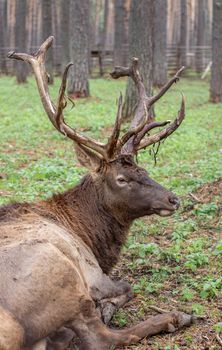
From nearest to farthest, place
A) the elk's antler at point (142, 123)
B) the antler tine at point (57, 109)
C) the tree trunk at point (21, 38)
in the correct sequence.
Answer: the antler tine at point (57, 109)
the elk's antler at point (142, 123)
the tree trunk at point (21, 38)

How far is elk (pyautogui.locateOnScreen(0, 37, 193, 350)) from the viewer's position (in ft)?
14.4

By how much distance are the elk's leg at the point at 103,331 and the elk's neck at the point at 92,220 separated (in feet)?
3.01

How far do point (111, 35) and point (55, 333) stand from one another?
66.0 m

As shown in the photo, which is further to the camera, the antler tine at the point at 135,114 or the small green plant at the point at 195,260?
the small green plant at the point at 195,260

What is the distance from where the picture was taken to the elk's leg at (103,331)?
4.59m

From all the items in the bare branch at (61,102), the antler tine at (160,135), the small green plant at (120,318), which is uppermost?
the bare branch at (61,102)

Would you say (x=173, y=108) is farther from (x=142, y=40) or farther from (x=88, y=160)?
(x=88, y=160)

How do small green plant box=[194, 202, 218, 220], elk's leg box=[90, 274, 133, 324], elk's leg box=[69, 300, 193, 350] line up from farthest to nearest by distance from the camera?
small green plant box=[194, 202, 218, 220] → elk's leg box=[90, 274, 133, 324] → elk's leg box=[69, 300, 193, 350]

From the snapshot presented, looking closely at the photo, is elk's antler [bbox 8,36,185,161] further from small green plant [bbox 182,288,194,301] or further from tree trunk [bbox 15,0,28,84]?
tree trunk [bbox 15,0,28,84]

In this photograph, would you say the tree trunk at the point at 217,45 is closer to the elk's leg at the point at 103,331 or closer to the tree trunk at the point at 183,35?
the tree trunk at the point at 183,35

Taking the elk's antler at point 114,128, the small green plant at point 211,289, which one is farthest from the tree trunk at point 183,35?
the small green plant at point 211,289

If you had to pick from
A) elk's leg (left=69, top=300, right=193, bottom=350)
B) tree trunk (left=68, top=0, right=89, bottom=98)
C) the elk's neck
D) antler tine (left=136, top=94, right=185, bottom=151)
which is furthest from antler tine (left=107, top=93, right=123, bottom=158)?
tree trunk (left=68, top=0, right=89, bottom=98)

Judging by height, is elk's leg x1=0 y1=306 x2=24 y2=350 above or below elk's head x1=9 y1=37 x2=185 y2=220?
below

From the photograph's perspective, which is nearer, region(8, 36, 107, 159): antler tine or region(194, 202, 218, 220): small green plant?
region(8, 36, 107, 159): antler tine
